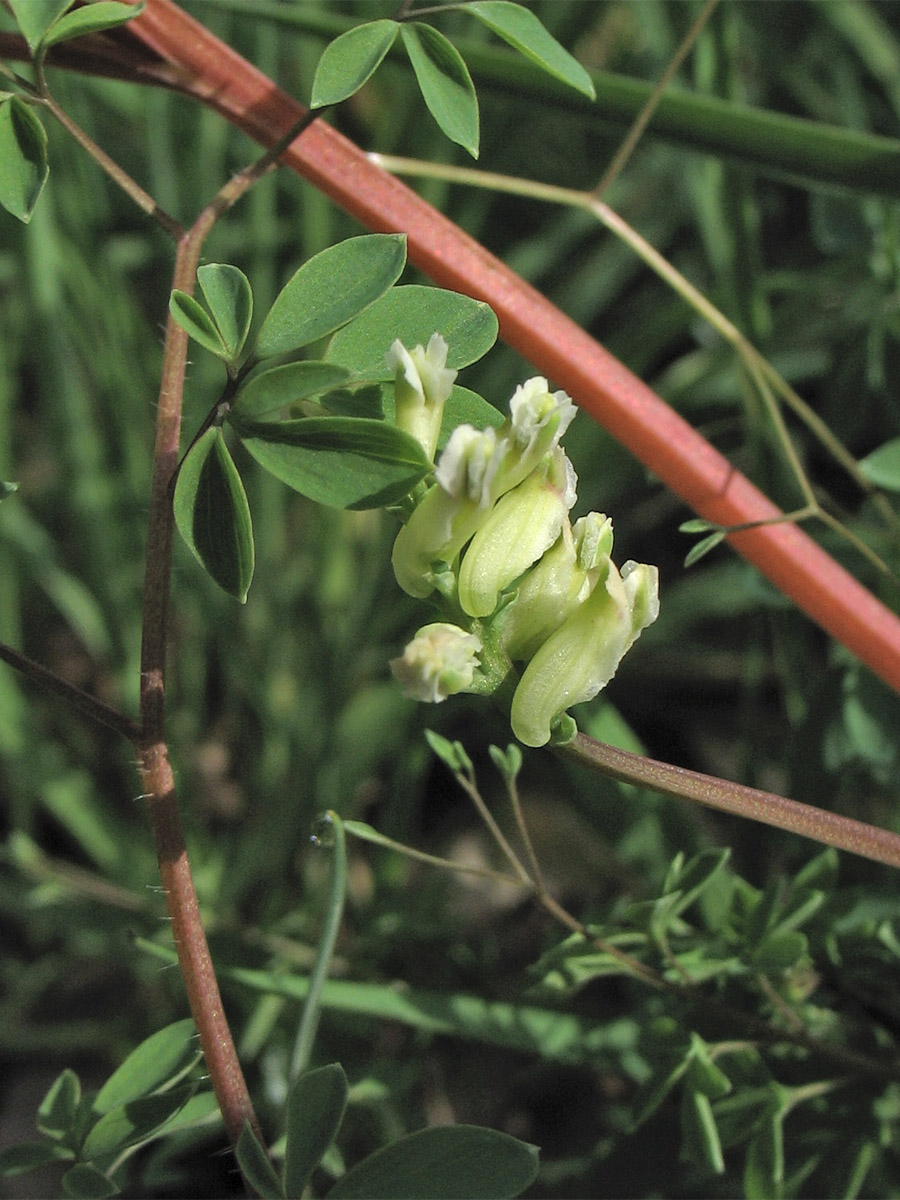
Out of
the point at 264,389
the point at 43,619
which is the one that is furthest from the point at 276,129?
the point at 43,619

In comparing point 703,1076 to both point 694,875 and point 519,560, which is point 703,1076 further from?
point 519,560

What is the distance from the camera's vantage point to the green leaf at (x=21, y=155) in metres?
0.58

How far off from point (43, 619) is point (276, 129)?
0.96 meters

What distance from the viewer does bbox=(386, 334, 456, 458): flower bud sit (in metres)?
0.56

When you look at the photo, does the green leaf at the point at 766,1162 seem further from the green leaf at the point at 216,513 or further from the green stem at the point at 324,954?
the green leaf at the point at 216,513

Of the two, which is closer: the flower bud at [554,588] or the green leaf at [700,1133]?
the flower bud at [554,588]

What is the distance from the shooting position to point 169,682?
1396 mm

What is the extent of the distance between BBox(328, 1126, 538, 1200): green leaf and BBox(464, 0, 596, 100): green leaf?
60 cm

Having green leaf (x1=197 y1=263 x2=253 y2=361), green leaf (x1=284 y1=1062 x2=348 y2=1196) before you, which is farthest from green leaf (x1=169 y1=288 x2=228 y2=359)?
green leaf (x1=284 y1=1062 x2=348 y2=1196)

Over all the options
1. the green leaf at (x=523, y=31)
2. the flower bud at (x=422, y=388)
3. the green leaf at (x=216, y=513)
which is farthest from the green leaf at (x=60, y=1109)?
the green leaf at (x=523, y=31)

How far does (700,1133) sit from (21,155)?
2.44ft

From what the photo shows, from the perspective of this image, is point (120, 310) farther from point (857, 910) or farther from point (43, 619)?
point (857, 910)

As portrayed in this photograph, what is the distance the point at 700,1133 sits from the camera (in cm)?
74

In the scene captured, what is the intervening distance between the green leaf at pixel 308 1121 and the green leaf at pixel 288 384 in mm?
337
